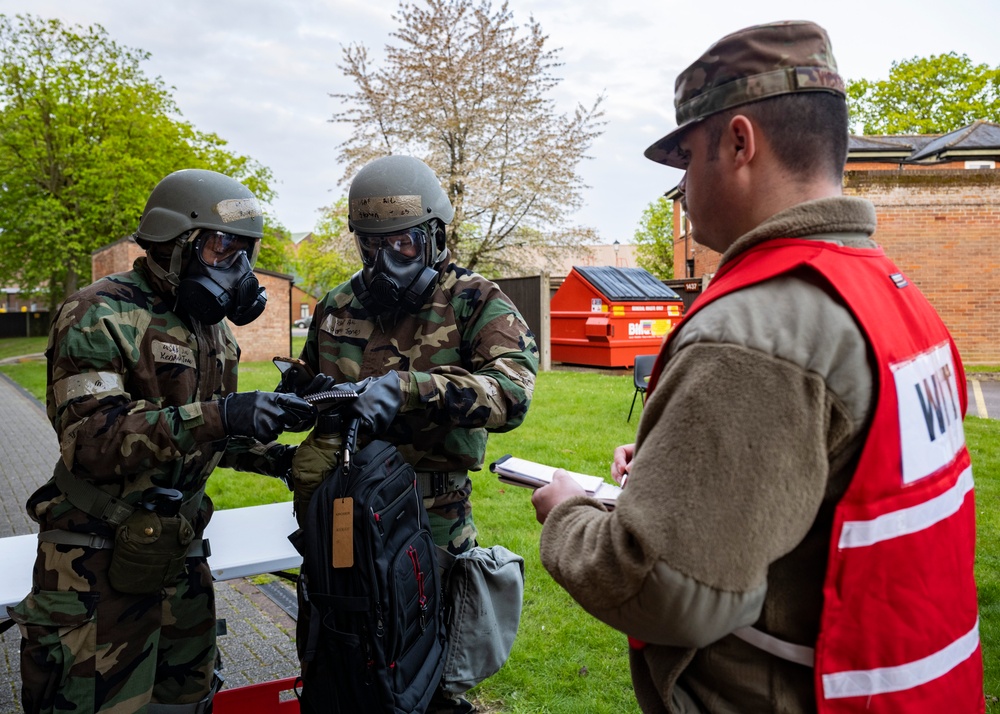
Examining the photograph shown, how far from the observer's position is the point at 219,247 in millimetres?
2693

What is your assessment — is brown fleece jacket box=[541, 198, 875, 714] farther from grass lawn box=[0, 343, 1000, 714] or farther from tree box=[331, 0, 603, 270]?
tree box=[331, 0, 603, 270]

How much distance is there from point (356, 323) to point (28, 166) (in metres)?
28.1

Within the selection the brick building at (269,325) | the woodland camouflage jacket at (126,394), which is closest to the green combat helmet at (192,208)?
the woodland camouflage jacket at (126,394)

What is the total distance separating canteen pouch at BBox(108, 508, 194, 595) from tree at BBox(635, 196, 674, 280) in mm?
39548

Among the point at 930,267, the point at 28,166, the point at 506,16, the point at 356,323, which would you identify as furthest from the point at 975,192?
the point at 28,166

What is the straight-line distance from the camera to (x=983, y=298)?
17969 mm

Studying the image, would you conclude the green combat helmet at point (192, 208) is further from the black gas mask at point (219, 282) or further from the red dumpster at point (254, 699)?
the red dumpster at point (254, 699)

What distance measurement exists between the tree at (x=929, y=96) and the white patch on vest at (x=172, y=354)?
38.5 metres

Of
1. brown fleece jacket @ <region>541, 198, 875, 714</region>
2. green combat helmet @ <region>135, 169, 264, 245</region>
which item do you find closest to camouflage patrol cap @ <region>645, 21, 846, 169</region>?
brown fleece jacket @ <region>541, 198, 875, 714</region>

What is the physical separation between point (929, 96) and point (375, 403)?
43.0m

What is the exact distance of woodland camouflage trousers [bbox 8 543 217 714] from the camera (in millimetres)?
2244

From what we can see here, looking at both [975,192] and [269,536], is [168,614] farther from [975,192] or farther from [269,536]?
[975,192]

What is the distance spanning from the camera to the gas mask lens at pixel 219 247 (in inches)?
104

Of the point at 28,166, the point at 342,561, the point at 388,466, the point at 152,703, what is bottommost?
the point at 152,703
